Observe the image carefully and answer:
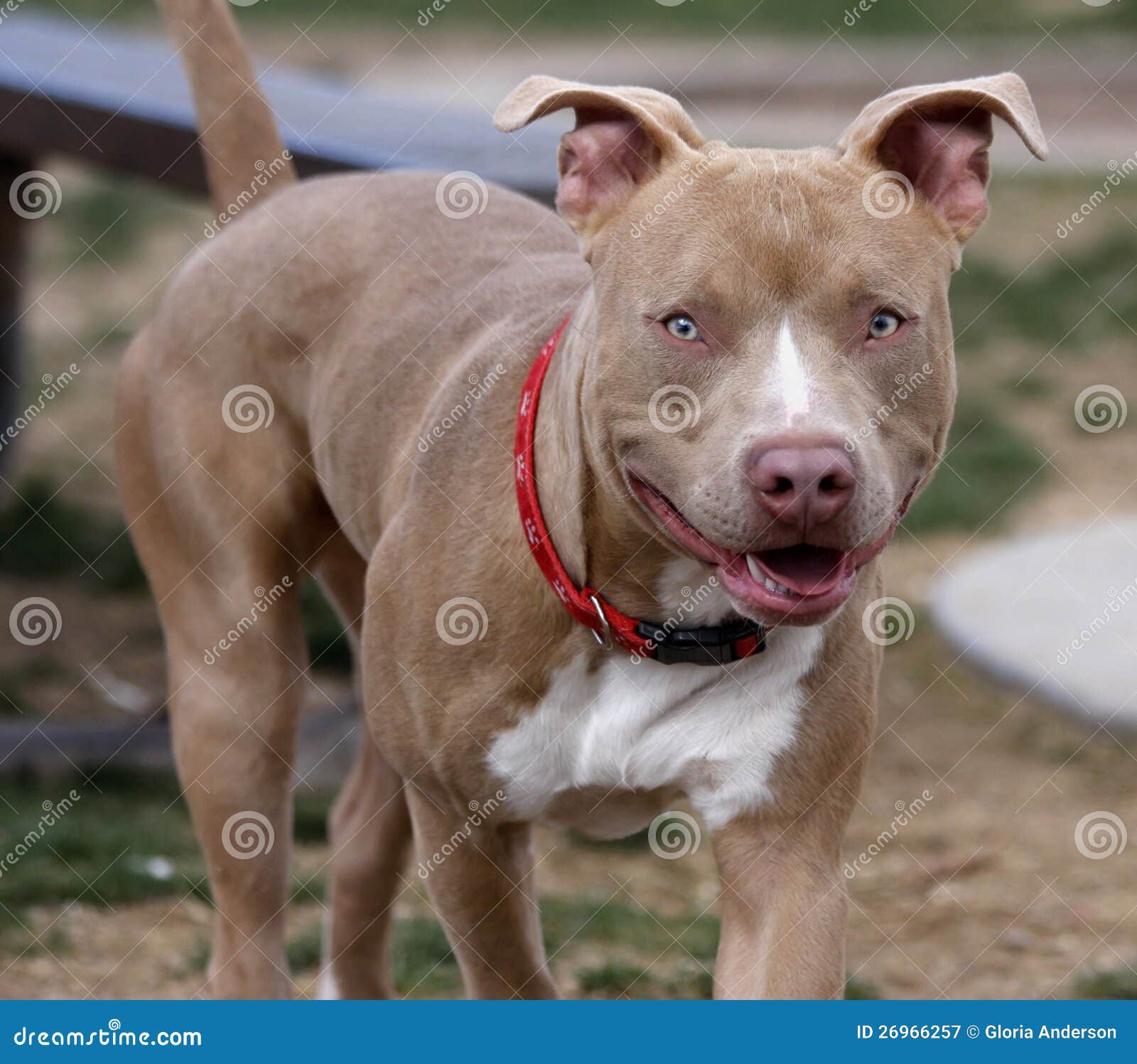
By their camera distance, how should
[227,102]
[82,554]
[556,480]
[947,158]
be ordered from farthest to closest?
[82,554] < [227,102] < [556,480] < [947,158]

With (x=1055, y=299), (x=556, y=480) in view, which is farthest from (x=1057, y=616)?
(x=1055, y=299)

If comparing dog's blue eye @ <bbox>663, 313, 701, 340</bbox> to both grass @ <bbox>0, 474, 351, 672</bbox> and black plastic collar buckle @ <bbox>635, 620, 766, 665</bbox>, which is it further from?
grass @ <bbox>0, 474, 351, 672</bbox>

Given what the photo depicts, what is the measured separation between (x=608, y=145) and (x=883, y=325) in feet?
2.12

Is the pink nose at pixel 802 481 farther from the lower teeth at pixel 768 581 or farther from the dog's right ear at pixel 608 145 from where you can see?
the dog's right ear at pixel 608 145

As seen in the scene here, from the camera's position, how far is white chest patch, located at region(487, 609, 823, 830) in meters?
3.19

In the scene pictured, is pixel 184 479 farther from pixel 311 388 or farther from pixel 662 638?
pixel 662 638

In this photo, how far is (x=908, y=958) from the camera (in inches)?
187

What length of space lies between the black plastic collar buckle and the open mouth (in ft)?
0.92

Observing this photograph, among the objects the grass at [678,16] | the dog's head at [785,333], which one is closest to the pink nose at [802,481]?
the dog's head at [785,333]

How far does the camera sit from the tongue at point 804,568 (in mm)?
2830

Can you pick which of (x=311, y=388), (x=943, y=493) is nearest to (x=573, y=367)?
(x=311, y=388)

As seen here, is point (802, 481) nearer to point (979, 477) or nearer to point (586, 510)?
point (586, 510)

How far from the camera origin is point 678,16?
766 inches

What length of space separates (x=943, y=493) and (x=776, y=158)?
4917 mm
